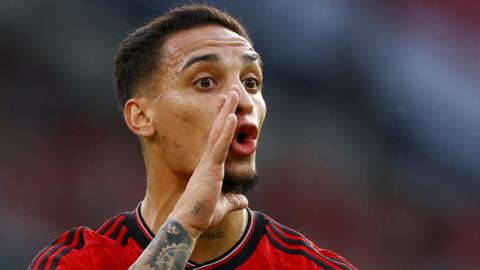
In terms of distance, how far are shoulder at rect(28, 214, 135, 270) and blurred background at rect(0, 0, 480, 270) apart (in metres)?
2.98

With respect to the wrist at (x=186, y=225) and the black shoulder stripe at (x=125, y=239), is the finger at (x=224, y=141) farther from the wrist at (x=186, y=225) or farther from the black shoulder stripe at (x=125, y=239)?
the black shoulder stripe at (x=125, y=239)

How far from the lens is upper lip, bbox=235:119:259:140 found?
2.70 m

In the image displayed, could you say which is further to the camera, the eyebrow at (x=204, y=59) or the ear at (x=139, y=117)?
the ear at (x=139, y=117)

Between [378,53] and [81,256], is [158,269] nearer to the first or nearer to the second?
[81,256]

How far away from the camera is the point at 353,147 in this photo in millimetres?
6742

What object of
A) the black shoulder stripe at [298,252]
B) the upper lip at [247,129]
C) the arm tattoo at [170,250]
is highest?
the upper lip at [247,129]

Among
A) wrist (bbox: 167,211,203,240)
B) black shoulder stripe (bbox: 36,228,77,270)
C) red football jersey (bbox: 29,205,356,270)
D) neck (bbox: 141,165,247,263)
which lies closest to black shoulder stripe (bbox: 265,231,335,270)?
red football jersey (bbox: 29,205,356,270)

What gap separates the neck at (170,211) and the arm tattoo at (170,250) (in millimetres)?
435

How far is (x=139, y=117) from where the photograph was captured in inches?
121

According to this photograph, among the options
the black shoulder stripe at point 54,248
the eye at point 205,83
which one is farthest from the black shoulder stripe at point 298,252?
the black shoulder stripe at point 54,248

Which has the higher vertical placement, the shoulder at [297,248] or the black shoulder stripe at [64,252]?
the shoulder at [297,248]

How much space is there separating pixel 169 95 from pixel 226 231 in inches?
25.2

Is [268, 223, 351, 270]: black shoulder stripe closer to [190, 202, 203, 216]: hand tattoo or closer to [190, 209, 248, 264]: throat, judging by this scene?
[190, 209, 248, 264]: throat

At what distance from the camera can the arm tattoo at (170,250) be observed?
2.46 meters
